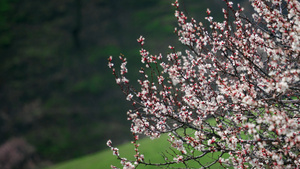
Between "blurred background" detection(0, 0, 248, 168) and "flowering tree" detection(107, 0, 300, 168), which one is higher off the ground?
"blurred background" detection(0, 0, 248, 168)

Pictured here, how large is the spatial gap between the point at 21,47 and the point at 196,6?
12.5 m

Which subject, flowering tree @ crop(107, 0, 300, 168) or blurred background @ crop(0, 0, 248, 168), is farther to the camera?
blurred background @ crop(0, 0, 248, 168)

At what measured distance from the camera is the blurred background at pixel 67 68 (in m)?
16.9

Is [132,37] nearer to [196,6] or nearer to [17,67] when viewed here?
[196,6]

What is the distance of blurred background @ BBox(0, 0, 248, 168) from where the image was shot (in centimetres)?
1688

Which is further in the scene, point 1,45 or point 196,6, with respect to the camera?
point 196,6

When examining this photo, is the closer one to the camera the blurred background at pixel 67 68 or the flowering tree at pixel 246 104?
the flowering tree at pixel 246 104

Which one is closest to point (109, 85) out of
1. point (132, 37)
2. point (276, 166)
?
point (132, 37)

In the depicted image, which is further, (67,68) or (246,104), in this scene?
(67,68)

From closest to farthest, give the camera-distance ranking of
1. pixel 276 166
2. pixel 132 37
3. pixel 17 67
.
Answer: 1. pixel 276 166
2. pixel 17 67
3. pixel 132 37

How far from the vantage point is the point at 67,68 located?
63.5ft

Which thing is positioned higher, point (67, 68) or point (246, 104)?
point (67, 68)

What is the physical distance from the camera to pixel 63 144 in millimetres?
16859

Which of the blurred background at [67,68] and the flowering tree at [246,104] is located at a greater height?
the blurred background at [67,68]
